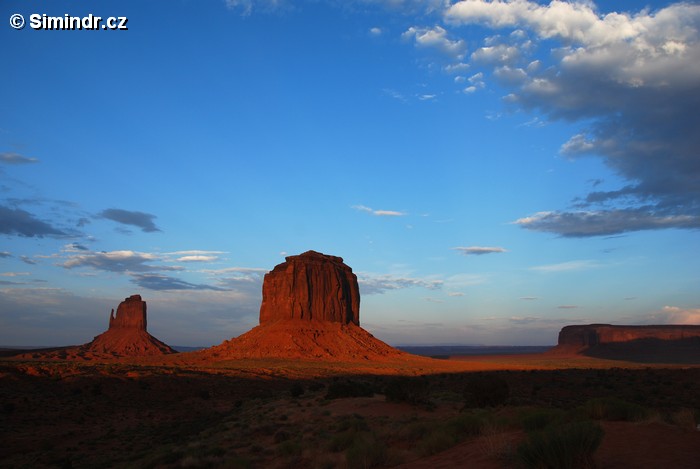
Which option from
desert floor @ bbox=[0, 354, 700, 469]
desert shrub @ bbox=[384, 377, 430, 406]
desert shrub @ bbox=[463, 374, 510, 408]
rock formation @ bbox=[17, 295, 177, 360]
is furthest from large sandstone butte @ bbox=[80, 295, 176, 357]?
desert shrub @ bbox=[463, 374, 510, 408]

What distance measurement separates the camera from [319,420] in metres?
21.7

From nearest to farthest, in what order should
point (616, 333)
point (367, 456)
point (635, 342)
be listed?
point (367, 456), point (635, 342), point (616, 333)

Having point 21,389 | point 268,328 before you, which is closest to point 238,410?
point 21,389

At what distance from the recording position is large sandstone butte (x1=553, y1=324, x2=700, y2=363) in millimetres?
120875

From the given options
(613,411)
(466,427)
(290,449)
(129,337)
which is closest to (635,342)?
(129,337)

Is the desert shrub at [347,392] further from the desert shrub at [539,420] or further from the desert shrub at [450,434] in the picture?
the desert shrub at [539,420]

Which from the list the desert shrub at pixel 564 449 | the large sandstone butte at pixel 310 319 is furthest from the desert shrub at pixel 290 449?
the large sandstone butte at pixel 310 319

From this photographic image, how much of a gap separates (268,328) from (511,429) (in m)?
88.4

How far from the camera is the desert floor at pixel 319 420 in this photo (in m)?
9.38

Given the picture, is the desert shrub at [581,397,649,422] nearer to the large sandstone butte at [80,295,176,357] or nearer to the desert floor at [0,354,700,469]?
the desert floor at [0,354,700,469]

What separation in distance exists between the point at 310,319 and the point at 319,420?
79.3 metres

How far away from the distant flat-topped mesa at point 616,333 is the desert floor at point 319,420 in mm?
107807

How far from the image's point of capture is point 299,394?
3575 centimetres

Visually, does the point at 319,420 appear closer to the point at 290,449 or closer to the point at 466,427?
the point at 290,449
